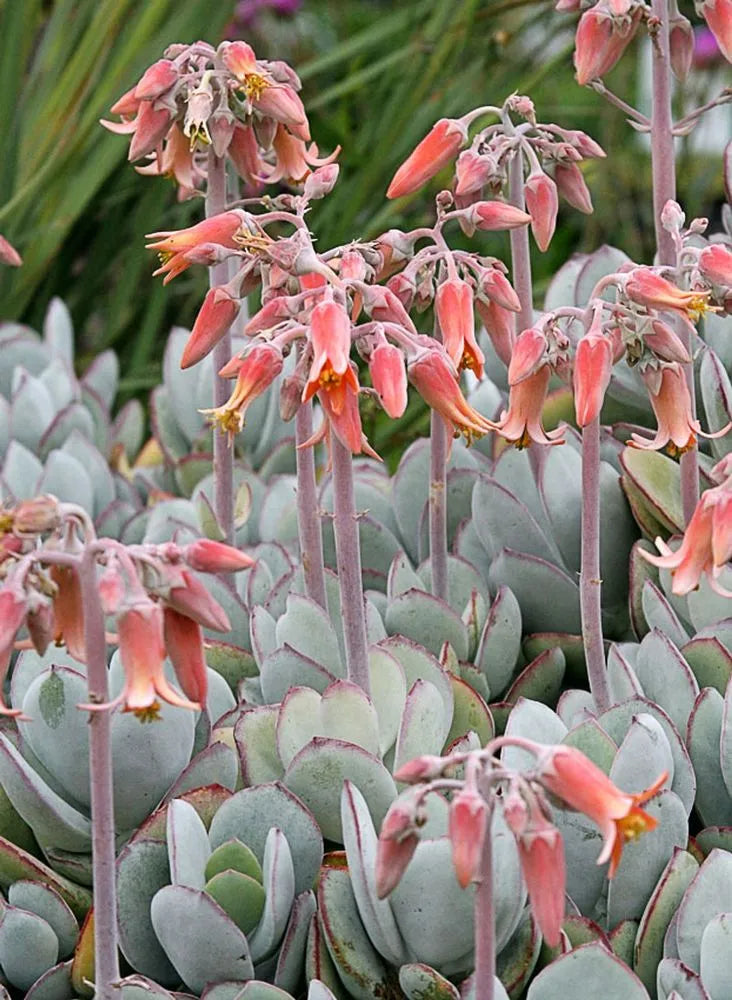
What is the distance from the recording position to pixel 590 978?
102 cm

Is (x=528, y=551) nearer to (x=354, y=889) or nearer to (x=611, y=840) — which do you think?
(x=354, y=889)

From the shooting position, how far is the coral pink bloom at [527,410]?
1.26 meters

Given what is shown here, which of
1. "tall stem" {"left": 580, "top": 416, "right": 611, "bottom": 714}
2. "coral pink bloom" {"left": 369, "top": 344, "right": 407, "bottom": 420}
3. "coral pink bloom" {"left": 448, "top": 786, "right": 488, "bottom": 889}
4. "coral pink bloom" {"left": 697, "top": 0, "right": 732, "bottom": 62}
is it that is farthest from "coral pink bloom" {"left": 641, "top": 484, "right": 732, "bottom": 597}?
"coral pink bloom" {"left": 697, "top": 0, "right": 732, "bottom": 62}

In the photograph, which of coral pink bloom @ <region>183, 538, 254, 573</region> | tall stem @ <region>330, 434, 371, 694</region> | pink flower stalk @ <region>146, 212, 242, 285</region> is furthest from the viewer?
pink flower stalk @ <region>146, 212, 242, 285</region>

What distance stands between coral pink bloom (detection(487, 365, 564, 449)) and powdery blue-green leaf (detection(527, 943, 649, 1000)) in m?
0.44

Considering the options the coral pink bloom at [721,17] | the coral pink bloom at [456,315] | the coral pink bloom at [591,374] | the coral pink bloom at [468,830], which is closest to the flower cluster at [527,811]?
the coral pink bloom at [468,830]

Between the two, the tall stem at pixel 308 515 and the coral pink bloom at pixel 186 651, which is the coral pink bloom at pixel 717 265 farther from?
the coral pink bloom at pixel 186 651

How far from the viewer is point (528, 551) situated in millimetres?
1565

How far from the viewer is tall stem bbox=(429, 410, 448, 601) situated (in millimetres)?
1445

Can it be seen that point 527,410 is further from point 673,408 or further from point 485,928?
point 485,928

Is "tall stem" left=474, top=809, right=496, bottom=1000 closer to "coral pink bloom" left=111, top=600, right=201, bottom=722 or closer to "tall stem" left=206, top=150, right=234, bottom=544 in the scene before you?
"coral pink bloom" left=111, top=600, right=201, bottom=722

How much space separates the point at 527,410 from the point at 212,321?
0.94 ft

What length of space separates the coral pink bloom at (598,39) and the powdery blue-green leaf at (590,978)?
2.70ft

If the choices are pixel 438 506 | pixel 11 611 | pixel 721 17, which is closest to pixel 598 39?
pixel 721 17
